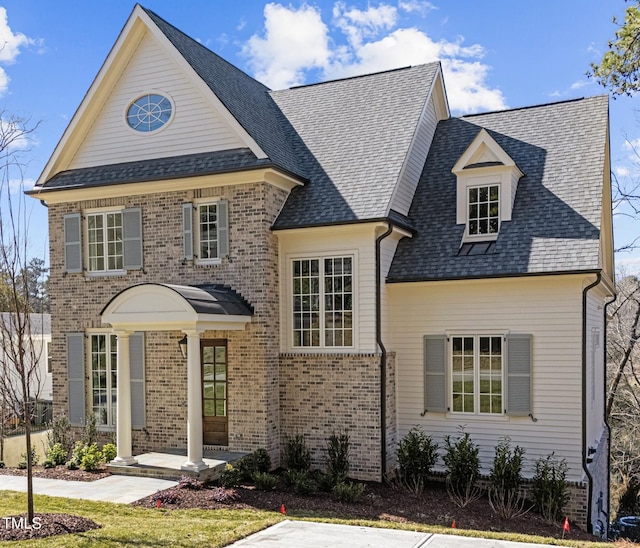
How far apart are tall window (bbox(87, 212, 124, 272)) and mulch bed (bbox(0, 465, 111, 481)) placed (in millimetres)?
4588

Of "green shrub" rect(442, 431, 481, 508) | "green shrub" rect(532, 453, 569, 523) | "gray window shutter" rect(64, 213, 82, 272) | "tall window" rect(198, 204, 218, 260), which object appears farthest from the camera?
"gray window shutter" rect(64, 213, 82, 272)

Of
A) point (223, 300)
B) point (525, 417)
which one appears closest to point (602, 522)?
point (525, 417)

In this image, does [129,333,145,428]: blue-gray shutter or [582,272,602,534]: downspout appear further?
[129,333,145,428]: blue-gray shutter

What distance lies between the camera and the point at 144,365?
1368 cm

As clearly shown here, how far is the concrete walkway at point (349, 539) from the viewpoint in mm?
7891

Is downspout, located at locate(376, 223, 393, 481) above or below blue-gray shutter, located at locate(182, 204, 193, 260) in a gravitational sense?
below

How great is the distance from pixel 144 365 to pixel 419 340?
626 centimetres

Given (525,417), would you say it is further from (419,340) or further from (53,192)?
(53,192)

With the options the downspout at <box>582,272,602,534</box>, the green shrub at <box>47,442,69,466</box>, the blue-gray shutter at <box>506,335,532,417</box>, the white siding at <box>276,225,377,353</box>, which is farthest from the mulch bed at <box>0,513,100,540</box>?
the downspout at <box>582,272,602,534</box>

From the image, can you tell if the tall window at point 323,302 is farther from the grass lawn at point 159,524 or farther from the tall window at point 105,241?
the tall window at point 105,241

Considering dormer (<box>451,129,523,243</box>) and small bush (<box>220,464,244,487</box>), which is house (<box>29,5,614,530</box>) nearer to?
dormer (<box>451,129,523,243</box>)

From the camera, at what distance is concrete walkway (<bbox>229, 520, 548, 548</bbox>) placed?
7.89m

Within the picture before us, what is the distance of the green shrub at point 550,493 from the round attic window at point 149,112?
1093cm

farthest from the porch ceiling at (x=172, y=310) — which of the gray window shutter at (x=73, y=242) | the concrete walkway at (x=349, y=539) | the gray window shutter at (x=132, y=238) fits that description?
the concrete walkway at (x=349, y=539)
